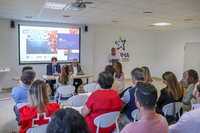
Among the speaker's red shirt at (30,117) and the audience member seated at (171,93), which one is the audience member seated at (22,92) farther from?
the audience member seated at (171,93)

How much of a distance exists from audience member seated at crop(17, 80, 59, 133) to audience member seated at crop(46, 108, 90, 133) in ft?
3.65

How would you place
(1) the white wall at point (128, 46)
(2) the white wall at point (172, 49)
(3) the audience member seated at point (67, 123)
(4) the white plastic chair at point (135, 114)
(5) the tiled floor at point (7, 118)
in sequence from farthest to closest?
(1) the white wall at point (128, 46) < (2) the white wall at point (172, 49) < (5) the tiled floor at point (7, 118) < (4) the white plastic chair at point (135, 114) < (3) the audience member seated at point (67, 123)

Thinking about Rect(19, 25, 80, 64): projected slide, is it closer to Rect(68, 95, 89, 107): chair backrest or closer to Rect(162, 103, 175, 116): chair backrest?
Rect(68, 95, 89, 107): chair backrest

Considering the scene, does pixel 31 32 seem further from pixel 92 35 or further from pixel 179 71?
pixel 179 71

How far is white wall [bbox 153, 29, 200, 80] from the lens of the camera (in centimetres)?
785

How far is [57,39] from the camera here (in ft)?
22.5

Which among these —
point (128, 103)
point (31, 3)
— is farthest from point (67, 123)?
point (31, 3)

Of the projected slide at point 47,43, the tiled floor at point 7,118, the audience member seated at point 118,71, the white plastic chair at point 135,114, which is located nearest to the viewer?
the white plastic chair at point 135,114

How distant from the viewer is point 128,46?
8.81m

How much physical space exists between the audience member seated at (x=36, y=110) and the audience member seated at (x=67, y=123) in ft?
3.65

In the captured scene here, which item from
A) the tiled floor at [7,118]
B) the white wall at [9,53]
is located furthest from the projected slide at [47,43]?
the tiled floor at [7,118]

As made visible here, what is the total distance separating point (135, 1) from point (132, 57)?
563 cm

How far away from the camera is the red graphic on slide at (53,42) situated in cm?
Result: 673

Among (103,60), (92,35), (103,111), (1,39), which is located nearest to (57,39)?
(92,35)
